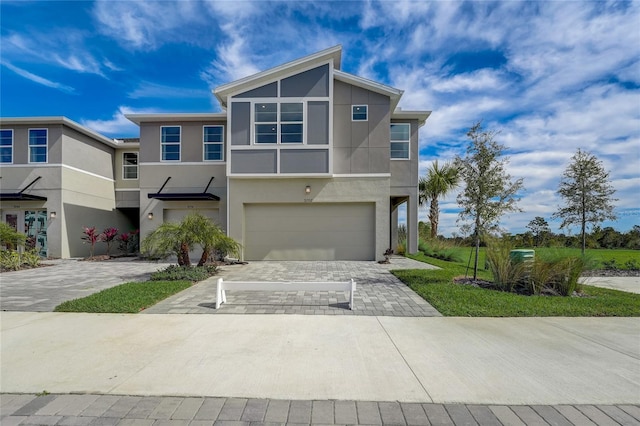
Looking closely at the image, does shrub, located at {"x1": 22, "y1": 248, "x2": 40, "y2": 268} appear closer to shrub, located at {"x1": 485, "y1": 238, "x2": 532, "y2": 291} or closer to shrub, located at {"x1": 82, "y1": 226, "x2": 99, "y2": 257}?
shrub, located at {"x1": 82, "y1": 226, "x2": 99, "y2": 257}

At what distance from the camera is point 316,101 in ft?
43.8

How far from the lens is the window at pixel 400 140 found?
639 inches

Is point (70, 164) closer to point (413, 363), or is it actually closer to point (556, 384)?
point (413, 363)

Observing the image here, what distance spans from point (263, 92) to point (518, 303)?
11921 mm

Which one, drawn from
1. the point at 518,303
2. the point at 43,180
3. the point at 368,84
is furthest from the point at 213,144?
the point at 518,303

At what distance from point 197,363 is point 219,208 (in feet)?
40.1

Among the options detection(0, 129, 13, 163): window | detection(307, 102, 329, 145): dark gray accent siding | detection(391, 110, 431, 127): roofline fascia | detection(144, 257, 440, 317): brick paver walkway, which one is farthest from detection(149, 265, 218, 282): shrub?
detection(0, 129, 13, 163): window

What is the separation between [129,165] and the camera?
61.0 ft

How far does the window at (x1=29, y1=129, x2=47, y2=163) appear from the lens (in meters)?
15.1

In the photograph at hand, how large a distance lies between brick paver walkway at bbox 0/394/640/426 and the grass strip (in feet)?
10.2

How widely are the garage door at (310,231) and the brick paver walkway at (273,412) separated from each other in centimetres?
1120

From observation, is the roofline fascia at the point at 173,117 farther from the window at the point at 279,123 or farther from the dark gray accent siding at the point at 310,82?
the dark gray accent siding at the point at 310,82

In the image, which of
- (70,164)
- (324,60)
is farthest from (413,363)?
(70,164)

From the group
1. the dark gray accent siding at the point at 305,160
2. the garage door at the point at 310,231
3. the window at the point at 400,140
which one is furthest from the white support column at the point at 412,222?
the dark gray accent siding at the point at 305,160
